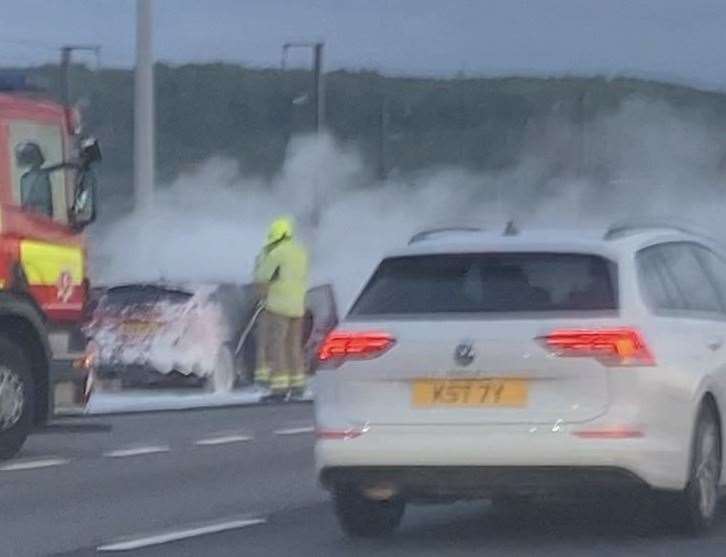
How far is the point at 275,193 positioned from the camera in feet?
151

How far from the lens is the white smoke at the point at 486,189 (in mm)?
42750

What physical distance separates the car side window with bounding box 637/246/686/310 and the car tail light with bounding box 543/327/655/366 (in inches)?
17.7

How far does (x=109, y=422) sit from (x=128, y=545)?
30.1ft

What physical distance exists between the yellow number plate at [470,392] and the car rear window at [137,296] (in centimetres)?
1281

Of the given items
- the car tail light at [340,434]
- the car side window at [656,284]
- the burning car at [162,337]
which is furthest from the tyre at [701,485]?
the burning car at [162,337]

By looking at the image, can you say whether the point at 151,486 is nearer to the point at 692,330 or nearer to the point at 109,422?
the point at 692,330

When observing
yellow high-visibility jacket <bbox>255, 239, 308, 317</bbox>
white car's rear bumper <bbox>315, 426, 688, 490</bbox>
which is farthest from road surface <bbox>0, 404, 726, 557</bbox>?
yellow high-visibility jacket <bbox>255, 239, 308, 317</bbox>

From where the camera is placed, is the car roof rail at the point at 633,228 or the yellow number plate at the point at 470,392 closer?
the yellow number plate at the point at 470,392

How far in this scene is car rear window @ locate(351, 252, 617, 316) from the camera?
11.0 meters

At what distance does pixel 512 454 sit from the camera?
421 inches

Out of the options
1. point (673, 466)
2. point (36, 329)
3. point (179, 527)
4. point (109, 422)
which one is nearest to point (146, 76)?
point (109, 422)

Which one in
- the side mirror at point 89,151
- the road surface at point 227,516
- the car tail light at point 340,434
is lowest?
the road surface at point 227,516

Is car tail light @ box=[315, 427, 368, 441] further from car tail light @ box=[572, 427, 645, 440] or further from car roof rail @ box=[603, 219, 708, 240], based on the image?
car roof rail @ box=[603, 219, 708, 240]

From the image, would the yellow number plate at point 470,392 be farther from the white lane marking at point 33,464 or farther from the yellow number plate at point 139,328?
the yellow number plate at point 139,328
